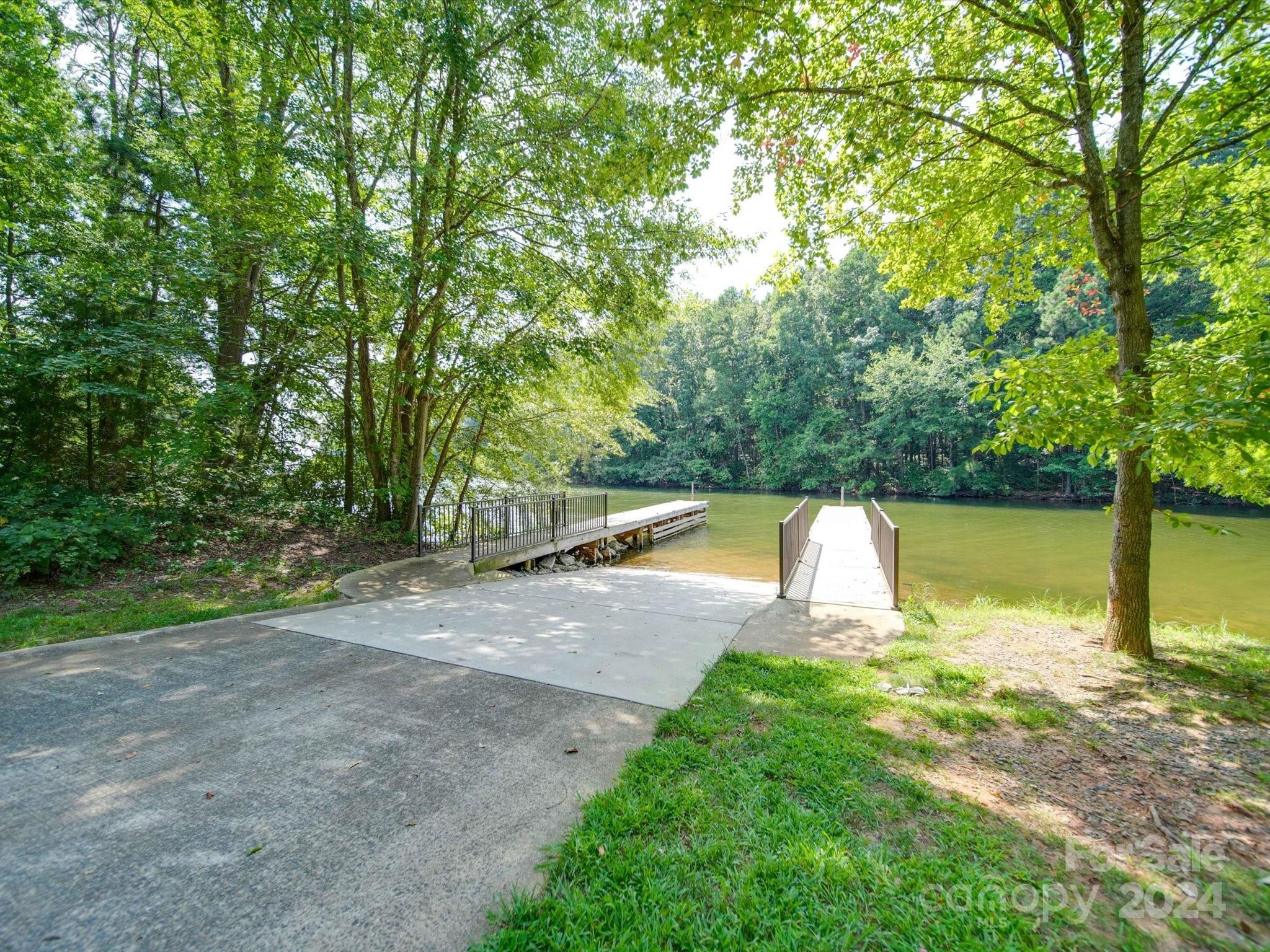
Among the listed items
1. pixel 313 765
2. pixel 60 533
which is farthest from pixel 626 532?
pixel 313 765

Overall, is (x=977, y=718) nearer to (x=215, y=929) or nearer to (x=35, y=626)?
(x=215, y=929)

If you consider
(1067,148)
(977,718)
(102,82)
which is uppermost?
(102,82)

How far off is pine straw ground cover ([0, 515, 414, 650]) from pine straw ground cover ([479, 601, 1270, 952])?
4996 millimetres

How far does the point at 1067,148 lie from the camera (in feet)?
15.9

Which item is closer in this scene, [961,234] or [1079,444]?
[1079,444]

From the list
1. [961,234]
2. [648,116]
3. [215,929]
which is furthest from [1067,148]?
[215,929]

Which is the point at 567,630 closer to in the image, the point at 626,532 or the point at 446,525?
the point at 446,525

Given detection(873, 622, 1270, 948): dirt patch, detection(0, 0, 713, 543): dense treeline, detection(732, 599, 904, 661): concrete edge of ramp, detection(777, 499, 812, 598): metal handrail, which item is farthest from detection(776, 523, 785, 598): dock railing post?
detection(0, 0, 713, 543): dense treeline

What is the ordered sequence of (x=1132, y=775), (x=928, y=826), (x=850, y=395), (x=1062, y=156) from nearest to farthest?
(x=928, y=826) → (x=1132, y=775) → (x=1062, y=156) → (x=850, y=395)

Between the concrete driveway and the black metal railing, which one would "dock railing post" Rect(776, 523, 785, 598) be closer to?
the concrete driveway

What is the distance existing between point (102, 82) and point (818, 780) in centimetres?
1459

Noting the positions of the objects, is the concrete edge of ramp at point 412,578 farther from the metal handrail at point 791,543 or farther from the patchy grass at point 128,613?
the metal handrail at point 791,543

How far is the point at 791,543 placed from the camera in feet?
26.2

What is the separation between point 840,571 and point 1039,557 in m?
8.06
